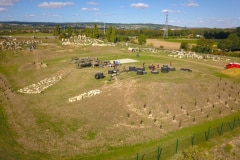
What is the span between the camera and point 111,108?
35.5 metres

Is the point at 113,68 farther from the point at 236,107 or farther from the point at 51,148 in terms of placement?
the point at 51,148

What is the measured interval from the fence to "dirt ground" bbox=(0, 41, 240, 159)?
9.11 feet

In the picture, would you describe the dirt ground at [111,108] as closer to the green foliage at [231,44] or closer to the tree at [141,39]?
the green foliage at [231,44]

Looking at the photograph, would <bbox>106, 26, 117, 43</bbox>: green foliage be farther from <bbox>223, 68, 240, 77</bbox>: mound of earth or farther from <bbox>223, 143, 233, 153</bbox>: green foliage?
<bbox>223, 143, 233, 153</bbox>: green foliage

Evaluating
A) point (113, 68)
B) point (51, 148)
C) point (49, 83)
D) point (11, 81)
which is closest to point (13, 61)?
point (11, 81)

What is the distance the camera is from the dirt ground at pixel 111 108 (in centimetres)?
2767

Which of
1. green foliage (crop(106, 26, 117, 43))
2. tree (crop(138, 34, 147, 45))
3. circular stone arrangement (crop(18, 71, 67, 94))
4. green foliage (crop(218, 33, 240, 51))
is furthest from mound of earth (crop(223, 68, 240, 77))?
green foliage (crop(106, 26, 117, 43))

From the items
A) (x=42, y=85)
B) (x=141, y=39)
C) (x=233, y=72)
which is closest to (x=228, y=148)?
(x=233, y=72)

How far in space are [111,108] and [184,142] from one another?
41.7 ft

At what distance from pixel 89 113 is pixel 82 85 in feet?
44.3

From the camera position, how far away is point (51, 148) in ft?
83.9

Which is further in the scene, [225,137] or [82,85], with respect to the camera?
[82,85]

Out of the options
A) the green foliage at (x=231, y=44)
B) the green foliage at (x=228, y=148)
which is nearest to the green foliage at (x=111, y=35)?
the green foliage at (x=231, y=44)

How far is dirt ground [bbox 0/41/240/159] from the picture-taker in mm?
27672
